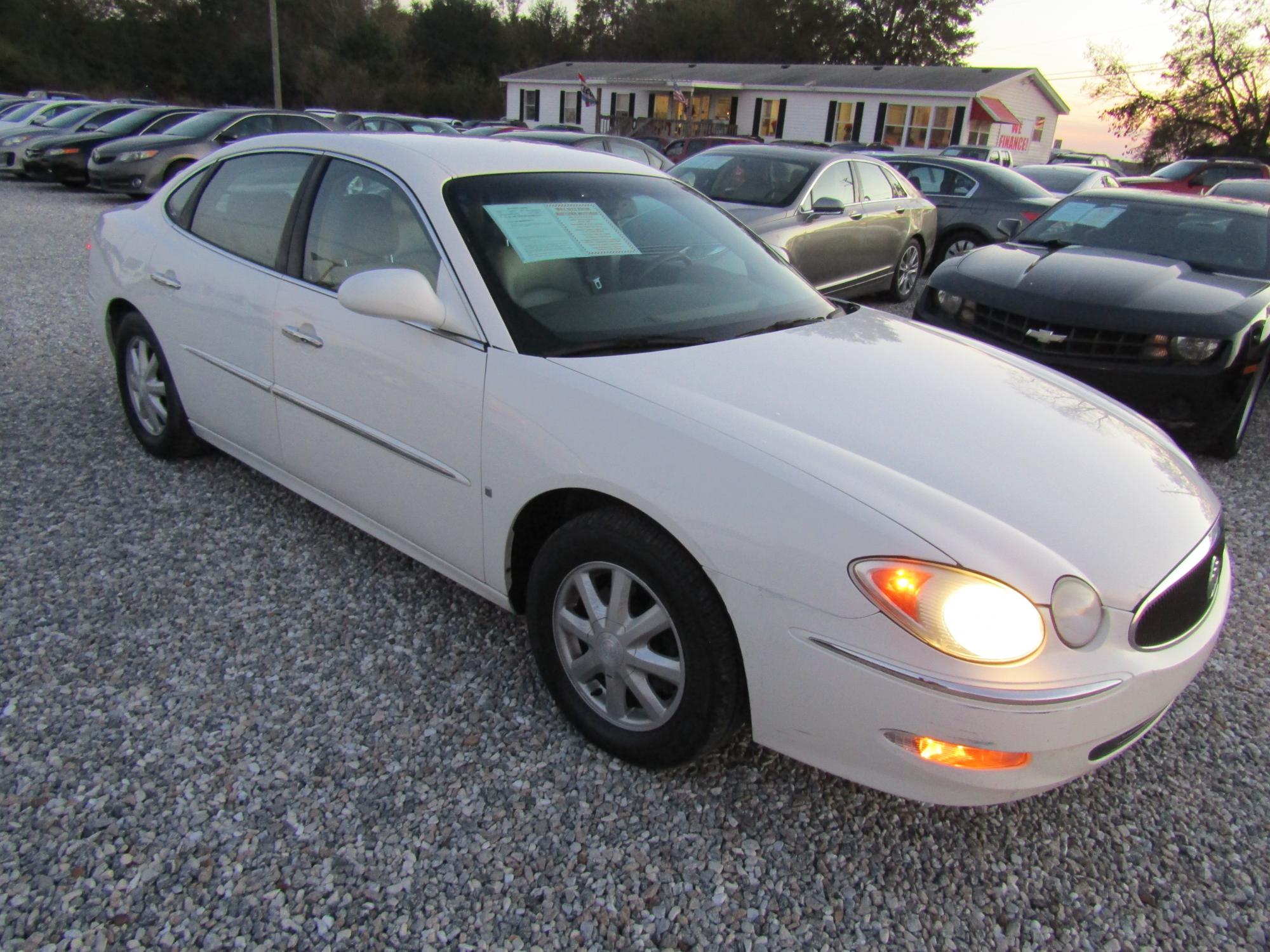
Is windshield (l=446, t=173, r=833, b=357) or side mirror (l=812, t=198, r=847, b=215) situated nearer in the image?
windshield (l=446, t=173, r=833, b=357)

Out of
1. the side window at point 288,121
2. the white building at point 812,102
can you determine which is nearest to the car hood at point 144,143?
the side window at point 288,121

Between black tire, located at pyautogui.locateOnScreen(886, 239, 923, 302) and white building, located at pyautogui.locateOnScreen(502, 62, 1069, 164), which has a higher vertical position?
white building, located at pyautogui.locateOnScreen(502, 62, 1069, 164)

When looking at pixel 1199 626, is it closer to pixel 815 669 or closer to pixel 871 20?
pixel 815 669

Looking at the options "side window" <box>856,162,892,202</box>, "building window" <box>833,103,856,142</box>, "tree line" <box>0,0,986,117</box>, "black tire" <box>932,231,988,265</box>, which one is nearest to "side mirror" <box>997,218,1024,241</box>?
"side window" <box>856,162,892,202</box>

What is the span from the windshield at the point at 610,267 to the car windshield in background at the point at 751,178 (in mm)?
4598

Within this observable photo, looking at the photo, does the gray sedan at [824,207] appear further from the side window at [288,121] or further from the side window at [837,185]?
the side window at [288,121]

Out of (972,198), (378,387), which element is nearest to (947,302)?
(378,387)

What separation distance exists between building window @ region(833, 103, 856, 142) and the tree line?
67.4 feet

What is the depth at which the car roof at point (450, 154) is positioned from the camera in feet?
9.35

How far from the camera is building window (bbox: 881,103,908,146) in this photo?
3562 cm

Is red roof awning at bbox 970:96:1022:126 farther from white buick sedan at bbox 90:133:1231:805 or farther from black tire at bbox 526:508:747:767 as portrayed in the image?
black tire at bbox 526:508:747:767

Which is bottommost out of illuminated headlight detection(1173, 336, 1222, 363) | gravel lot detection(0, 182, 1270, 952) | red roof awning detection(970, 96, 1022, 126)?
gravel lot detection(0, 182, 1270, 952)

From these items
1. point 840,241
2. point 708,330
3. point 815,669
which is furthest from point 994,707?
point 840,241

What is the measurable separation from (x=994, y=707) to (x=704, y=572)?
0.67 metres
